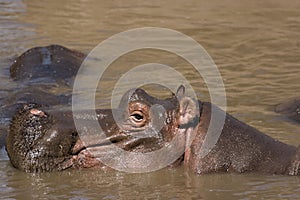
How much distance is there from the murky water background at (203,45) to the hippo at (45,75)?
0.74 feet

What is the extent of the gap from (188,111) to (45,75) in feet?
13.6

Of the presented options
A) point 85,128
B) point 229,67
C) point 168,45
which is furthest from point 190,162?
point 168,45

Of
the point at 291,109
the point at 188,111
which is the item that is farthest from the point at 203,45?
the point at 188,111

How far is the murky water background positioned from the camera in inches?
227

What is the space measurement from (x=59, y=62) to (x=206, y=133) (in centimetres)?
450

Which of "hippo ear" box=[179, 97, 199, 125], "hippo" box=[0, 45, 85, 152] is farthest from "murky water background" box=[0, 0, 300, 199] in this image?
"hippo ear" box=[179, 97, 199, 125]

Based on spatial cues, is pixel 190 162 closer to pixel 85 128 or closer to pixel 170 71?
pixel 85 128

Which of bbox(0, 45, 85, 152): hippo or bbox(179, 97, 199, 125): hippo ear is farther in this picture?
bbox(0, 45, 85, 152): hippo

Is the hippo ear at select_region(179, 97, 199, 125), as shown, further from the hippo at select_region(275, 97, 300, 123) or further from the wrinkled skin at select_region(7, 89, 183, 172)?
the hippo at select_region(275, 97, 300, 123)

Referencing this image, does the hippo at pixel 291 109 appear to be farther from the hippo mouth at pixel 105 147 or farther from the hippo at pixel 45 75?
the hippo mouth at pixel 105 147

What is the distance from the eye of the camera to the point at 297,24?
41.9 ft

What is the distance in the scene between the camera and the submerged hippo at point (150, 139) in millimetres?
5684

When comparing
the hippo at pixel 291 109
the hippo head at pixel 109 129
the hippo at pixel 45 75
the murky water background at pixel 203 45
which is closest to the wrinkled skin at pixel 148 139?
the hippo head at pixel 109 129

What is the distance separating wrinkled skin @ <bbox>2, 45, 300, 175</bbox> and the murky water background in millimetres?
113
